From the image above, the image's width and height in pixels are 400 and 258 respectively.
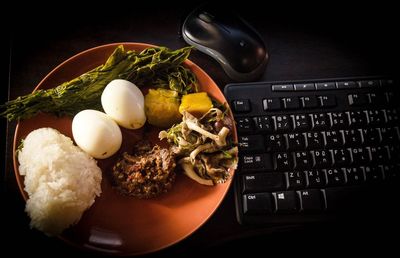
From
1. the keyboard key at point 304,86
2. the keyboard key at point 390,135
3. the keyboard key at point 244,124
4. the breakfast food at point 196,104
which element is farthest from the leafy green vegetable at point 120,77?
the keyboard key at point 390,135

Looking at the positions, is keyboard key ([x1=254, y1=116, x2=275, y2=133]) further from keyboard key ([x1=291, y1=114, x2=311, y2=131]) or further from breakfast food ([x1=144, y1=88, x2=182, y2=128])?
breakfast food ([x1=144, y1=88, x2=182, y2=128])

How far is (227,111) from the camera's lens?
0.82 meters

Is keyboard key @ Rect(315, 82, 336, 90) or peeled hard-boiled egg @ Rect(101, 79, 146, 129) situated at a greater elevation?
keyboard key @ Rect(315, 82, 336, 90)

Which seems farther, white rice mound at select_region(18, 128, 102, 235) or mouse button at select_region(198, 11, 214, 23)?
mouse button at select_region(198, 11, 214, 23)

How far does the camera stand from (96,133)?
2.50 feet

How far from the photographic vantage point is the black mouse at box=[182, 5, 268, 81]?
86 centimetres

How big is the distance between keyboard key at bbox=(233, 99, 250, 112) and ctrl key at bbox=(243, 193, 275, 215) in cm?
19

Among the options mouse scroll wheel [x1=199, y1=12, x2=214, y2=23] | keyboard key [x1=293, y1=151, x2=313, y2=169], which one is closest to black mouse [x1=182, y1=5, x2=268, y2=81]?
mouse scroll wheel [x1=199, y1=12, x2=214, y2=23]

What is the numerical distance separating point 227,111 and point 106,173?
30 cm

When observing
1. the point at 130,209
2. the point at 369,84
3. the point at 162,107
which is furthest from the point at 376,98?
the point at 130,209

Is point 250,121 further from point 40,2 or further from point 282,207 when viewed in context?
point 40,2

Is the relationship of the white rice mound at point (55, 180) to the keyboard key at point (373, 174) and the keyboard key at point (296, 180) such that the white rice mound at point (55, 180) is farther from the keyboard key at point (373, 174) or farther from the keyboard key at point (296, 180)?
the keyboard key at point (373, 174)

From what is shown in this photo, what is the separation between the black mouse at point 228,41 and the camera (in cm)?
86

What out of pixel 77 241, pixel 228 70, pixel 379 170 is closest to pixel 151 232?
pixel 77 241
